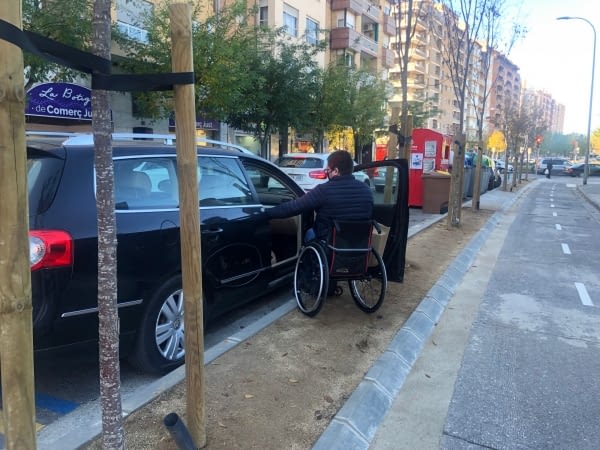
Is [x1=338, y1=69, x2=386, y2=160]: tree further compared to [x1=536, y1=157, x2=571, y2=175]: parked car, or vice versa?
[x1=536, y1=157, x2=571, y2=175]: parked car

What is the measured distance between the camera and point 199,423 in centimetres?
267

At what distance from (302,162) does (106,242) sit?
1212 centimetres

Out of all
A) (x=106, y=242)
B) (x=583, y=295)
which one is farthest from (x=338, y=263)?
(x=583, y=295)

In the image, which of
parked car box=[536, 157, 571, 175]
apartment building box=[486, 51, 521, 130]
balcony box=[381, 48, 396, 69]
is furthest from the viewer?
parked car box=[536, 157, 571, 175]

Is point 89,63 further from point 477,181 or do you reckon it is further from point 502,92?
point 502,92

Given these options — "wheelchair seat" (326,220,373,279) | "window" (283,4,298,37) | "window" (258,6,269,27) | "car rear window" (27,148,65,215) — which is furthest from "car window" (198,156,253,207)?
"window" (283,4,298,37)

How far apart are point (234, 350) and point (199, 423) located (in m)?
1.31

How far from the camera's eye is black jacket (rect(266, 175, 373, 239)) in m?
4.63

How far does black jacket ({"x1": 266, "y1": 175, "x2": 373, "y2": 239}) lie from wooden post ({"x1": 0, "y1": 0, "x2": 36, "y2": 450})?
10.2ft

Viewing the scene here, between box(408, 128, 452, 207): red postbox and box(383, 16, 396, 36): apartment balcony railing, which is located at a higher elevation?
box(383, 16, 396, 36): apartment balcony railing

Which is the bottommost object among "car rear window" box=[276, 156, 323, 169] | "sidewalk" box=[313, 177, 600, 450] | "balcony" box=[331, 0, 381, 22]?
"sidewalk" box=[313, 177, 600, 450]

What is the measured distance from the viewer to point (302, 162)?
46.0 feet

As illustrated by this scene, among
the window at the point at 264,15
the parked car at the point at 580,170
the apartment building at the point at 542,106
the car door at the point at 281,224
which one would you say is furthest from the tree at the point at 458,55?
the parked car at the point at 580,170

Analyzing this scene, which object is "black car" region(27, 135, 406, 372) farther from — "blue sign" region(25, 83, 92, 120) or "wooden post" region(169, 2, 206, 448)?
"blue sign" region(25, 83, 92, 120)
